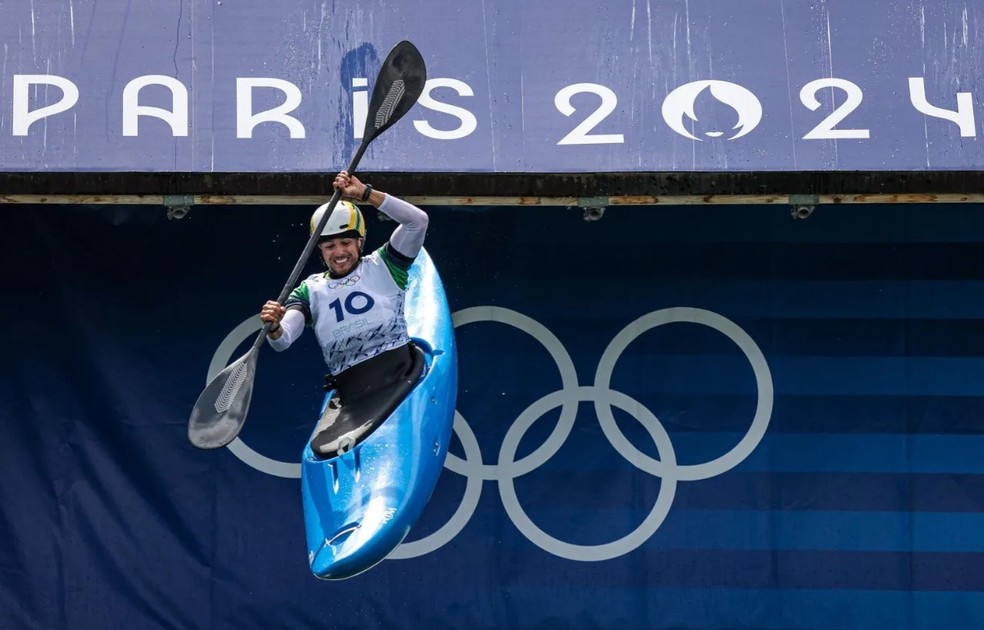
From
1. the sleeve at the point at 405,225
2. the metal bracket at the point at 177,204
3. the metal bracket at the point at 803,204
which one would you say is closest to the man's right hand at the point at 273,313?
the sleeve at the point at 405,225

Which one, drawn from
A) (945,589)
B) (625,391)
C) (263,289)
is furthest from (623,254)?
(945,589)

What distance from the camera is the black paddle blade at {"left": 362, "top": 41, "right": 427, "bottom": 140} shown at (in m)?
6.71

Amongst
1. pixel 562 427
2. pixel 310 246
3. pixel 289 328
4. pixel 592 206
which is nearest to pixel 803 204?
pixel 592 206

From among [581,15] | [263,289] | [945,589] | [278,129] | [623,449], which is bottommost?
[945,589]

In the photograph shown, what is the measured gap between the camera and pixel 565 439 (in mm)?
7824

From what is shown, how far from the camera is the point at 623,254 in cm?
785

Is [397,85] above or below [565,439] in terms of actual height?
above

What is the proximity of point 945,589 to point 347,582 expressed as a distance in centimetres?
308

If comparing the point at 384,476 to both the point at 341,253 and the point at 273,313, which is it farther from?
the point at 341,253

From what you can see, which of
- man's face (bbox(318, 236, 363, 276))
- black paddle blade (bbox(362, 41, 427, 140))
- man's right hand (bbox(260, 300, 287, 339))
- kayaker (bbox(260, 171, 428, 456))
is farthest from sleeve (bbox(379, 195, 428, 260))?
man's right hand (bbox(260, 300, 287, 339))

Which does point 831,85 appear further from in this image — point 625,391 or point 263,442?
point 263,442

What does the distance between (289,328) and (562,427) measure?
1887mm

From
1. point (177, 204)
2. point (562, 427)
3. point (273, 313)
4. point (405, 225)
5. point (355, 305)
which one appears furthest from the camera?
point (562, 427)

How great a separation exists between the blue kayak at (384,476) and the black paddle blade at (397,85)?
3.33ft
